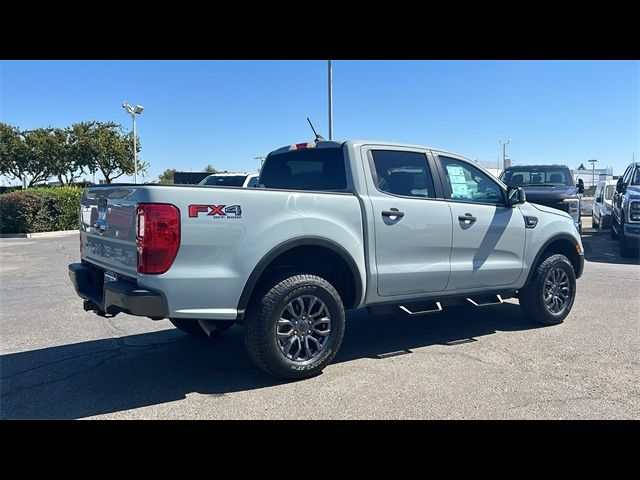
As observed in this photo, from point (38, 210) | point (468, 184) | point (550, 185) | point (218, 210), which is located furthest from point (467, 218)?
point (38, 210)

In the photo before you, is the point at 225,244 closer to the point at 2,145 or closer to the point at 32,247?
the point at 32,247

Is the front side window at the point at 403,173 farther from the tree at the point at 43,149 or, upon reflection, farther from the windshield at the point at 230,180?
the tree at the point at 43,149

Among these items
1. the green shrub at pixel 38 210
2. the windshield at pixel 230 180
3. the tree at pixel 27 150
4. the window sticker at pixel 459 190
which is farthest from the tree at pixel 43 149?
the window sticker at pixel 459 190

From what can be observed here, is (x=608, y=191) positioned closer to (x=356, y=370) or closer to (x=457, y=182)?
(x=457, y=182)

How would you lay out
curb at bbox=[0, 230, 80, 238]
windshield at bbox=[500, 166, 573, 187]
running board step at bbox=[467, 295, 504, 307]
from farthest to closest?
curb at bbox=[0, 230, 80, 238], windshield at bbox=[500, 166, 573, 187], running board step at bbox=[467, 295, 504, 307]

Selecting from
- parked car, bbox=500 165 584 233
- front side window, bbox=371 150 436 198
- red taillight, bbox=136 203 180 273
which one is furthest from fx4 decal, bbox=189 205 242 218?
parked car, bbox=500 165 584 233

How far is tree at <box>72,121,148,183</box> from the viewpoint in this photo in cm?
4050

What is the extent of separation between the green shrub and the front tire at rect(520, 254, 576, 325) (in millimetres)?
16827

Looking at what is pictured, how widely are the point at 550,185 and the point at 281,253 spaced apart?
35.7ft

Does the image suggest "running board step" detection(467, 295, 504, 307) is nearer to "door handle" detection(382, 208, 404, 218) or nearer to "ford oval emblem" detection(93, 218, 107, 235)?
"door handle" detection(382, 208, 404, 218)

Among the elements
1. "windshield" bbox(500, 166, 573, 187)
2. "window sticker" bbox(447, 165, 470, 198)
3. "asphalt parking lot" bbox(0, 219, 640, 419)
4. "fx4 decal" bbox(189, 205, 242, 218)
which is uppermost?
"windshield" bbox(500, 166, 573, 187)

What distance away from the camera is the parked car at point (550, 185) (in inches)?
483

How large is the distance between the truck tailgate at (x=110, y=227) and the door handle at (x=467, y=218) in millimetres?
3108
